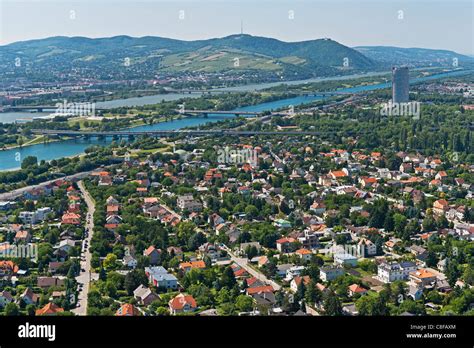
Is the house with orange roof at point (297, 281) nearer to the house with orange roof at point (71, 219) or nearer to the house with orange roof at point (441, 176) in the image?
the house with orange roof at point (71, 219)

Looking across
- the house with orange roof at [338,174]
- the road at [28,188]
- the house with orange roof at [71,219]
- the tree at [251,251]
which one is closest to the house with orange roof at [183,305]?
the tree at [251,251]

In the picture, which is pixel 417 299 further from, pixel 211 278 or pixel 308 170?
pixel 308 170

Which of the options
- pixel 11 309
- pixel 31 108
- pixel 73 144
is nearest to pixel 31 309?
pixel 11 309

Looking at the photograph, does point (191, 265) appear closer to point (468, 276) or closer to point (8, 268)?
point (8, 268)

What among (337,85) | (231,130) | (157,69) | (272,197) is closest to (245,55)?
(157,69)

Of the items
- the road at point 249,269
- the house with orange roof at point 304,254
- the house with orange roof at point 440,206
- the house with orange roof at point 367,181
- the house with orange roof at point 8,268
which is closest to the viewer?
the road at point 249,269

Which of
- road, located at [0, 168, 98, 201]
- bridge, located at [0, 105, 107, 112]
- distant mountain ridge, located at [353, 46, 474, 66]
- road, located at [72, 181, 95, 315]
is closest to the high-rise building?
bridge, located at [0, 105, 107, 112]
